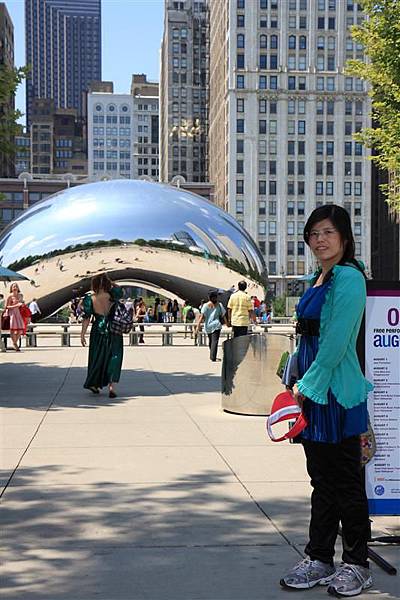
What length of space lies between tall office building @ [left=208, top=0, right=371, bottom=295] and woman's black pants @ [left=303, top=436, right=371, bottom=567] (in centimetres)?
10769

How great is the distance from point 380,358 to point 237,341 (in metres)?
5.08

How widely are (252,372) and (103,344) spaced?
2.45m

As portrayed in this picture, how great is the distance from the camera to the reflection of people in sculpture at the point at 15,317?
64.9ft

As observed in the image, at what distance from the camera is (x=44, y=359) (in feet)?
57.5

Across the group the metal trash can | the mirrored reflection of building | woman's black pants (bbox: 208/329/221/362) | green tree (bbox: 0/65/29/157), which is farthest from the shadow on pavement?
the mirrored reflection of building

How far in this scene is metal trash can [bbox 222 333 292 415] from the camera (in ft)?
30.2

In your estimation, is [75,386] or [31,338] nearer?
[75,386]

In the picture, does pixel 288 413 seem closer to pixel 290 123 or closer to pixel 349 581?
pixel 349 581

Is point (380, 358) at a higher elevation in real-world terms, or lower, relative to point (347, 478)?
higher

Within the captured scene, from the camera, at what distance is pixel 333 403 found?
372 cm

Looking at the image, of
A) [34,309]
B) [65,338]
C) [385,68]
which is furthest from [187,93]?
[385,68]

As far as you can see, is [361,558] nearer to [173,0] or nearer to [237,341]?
[237,341]

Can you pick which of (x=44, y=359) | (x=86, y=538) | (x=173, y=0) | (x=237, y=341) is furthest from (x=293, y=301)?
(x=173, y=0)

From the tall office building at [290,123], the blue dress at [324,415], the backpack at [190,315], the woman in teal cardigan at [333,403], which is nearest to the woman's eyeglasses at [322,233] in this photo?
the woman in teal cardigan at [333,403]
